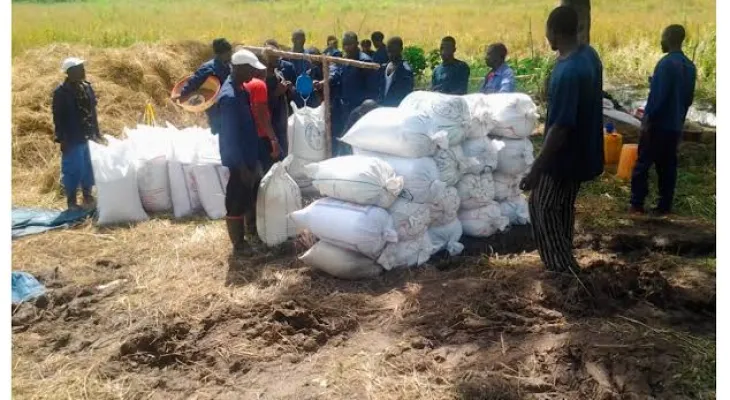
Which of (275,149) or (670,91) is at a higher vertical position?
(670,91)

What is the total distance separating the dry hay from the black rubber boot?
3.08 meters

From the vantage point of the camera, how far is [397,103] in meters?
6.38

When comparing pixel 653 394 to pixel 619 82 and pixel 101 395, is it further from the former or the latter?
pixel 619 82

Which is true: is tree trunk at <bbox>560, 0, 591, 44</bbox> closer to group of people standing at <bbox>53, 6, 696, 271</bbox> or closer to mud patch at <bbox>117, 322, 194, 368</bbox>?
group of people standing at <bbox>53, 6, 696, 271</bbox>

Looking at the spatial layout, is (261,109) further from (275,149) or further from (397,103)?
(397,103)

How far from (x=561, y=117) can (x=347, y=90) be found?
11.0 feet

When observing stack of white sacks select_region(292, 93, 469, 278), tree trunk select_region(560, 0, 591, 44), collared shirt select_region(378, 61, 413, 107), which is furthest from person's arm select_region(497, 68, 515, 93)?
stack of white sacks select_region(292, 93, 469, 278)

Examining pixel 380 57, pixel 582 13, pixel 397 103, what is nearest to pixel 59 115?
pixel 397 103

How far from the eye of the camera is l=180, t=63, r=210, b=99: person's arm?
19.5 ft

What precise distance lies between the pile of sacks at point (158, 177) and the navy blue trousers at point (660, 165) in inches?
155

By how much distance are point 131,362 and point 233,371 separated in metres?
0.57

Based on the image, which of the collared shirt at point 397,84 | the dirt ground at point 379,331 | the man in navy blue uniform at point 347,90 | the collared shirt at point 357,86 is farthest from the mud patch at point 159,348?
the collared shirt at point 397,84

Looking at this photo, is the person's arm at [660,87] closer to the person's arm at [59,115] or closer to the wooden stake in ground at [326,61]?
the wooden stake in ground at [326,61]

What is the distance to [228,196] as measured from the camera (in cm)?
475
